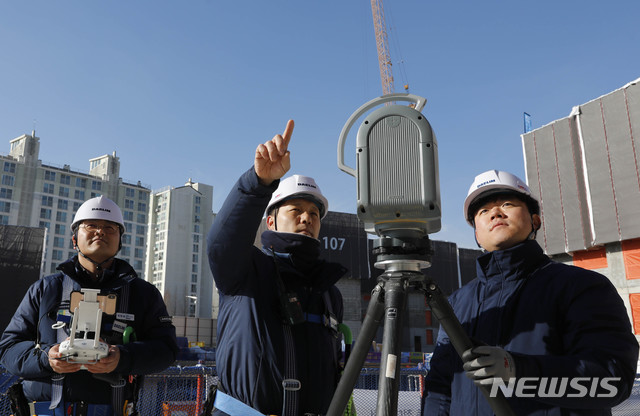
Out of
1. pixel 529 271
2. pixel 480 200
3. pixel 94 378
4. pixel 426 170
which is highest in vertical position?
pixel 480 200

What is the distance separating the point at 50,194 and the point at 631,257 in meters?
82.8

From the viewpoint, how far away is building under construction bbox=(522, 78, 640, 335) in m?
36.6

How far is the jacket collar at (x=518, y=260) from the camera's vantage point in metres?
2.44

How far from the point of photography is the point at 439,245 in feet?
229

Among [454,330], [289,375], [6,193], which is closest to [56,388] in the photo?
[289,375]

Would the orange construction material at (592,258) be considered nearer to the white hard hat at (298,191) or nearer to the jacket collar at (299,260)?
the white hard hat at (298,191)

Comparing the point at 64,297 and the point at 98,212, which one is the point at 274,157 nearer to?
the point at 64,297

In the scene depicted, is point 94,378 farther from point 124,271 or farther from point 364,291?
point 364,291

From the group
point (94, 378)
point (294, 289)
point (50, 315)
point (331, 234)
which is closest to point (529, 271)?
point (294, 289)

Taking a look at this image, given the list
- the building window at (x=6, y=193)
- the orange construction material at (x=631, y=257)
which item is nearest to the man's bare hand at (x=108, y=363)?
the orange construction material at (x=631, y=257)

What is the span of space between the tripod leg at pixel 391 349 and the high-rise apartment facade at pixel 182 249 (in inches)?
3531

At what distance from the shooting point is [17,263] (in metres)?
34.5

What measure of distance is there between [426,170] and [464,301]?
1.36 metres

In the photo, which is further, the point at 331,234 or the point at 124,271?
the point at 331,234
